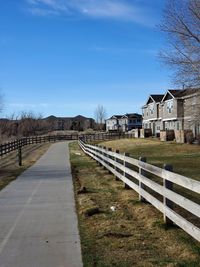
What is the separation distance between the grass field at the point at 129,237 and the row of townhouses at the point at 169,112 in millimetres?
27251

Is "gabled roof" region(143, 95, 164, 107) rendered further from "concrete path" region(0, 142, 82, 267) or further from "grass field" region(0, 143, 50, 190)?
"concrete path" region(0, 142, 82, 267)

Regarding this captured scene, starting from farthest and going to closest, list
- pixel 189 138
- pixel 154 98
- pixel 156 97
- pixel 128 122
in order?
pixel 128 122, pixel 156 97, pixel 154 98, pixel 189 138

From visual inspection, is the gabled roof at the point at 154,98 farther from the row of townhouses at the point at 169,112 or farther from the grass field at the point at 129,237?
the grass field at the point at 129,237

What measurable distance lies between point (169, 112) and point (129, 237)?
59.8 meters

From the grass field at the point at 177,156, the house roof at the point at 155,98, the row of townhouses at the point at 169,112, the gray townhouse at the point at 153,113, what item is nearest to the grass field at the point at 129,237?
the grass field at the point at 177,156

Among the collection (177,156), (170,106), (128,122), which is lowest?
(177,156)

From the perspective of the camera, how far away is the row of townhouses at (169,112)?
46.2 metres

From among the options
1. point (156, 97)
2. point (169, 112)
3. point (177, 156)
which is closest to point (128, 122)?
point (156, 97)

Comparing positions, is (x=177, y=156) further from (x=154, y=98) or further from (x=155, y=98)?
(x=154, y=98)

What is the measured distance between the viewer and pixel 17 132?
128 m

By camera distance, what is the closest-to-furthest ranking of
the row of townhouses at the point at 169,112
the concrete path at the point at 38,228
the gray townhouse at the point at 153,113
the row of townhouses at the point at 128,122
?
the concrete path at the point at 38,228
the row of townhouses at the point at 169,112
the gray townhouse at the point at 153,113
the row of townhouses at the point at 128,122

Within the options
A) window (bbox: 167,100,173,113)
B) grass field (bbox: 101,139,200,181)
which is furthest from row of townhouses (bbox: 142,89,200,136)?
grass field (bbox: 101,139,200,181)

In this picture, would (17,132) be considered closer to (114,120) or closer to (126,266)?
(114,120)

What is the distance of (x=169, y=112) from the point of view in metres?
66.8
